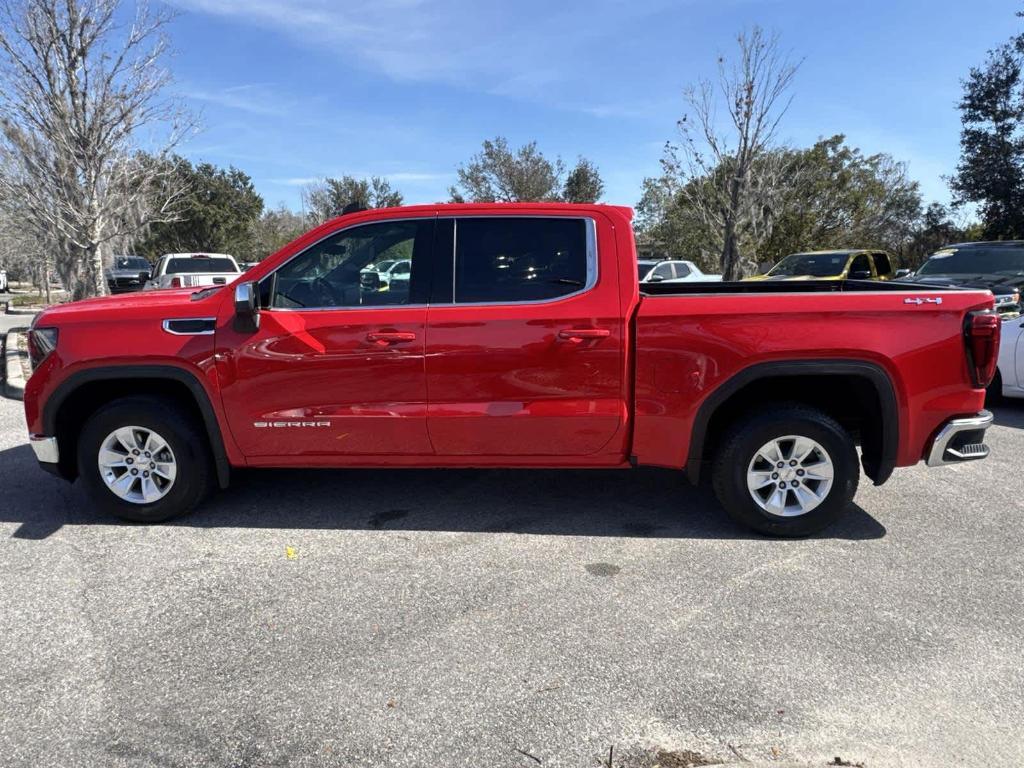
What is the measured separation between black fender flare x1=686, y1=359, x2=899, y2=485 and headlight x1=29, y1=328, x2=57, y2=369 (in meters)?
3.83

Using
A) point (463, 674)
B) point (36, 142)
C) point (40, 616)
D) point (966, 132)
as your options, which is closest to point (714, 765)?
point (463, 674)

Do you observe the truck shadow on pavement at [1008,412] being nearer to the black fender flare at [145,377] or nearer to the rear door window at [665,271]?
the black fender flare at [145,377]

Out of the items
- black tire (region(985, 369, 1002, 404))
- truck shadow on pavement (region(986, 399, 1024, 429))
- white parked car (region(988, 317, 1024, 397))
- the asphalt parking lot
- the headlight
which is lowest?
the asphalt parking lot

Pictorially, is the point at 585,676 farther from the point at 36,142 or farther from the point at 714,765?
the point at 36,142

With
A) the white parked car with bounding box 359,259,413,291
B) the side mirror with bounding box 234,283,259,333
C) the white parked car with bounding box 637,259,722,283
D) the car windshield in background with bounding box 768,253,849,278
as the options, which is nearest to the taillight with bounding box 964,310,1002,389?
the white parked car with bounding box 359,259,413,291

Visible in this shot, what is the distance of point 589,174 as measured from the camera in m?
36.5

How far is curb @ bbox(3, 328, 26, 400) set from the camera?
358 inches

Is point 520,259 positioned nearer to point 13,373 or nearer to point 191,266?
point 13,373

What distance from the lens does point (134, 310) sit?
14.3 ft

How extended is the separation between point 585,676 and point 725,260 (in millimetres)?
15324

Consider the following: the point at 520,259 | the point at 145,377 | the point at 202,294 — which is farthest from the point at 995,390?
the point at 145,377

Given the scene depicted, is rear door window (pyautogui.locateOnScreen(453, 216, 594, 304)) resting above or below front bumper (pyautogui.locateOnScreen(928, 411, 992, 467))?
above

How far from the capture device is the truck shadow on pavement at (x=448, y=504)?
4.52m

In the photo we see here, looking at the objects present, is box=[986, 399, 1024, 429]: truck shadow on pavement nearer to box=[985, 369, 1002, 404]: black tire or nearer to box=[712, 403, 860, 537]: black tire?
box=[985, 369, 1002, 404]: black tire
